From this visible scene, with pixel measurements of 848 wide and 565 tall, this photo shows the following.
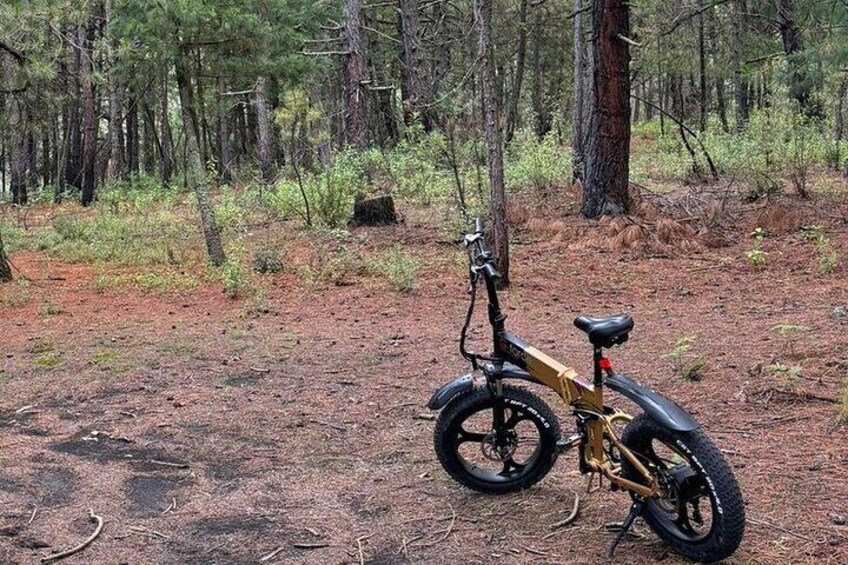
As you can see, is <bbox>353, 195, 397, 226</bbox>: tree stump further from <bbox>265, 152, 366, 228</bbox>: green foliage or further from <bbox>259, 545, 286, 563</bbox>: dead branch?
<bbox>259, 545, 286, 563</bbox>: dead branch

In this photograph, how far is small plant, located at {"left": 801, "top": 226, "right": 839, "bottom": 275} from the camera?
8.81 metres

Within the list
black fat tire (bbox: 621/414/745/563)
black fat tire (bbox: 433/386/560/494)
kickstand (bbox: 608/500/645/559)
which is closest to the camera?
black fat tire (bbox: 621/414/745/563)

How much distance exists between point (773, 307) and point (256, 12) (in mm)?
8791

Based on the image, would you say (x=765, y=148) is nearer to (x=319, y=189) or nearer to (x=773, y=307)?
(x=773, y=307)

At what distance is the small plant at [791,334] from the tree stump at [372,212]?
8.01 meters

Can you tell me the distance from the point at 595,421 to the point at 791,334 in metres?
3.75

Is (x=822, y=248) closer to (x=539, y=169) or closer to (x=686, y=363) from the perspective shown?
(x=686, y=363)

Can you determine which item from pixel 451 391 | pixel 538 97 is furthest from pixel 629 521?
pixel 538 97

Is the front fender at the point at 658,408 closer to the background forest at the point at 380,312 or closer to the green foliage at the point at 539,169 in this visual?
the background forest at the point at 380,312

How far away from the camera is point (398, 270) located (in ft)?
31.3

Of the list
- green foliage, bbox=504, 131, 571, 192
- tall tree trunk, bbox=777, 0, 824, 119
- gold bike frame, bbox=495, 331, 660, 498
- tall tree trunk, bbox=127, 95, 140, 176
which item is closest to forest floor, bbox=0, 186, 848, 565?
gold bike frame, bbox=495, 331, 660, 498

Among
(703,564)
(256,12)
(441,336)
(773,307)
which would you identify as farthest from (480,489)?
(256,12)

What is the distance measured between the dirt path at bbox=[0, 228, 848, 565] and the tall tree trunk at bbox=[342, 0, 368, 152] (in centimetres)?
953

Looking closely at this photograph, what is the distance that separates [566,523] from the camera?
3625mm
